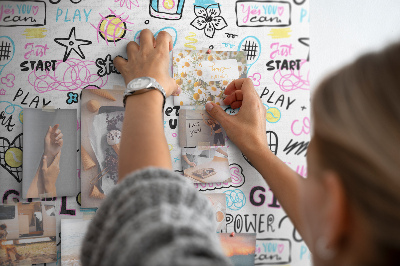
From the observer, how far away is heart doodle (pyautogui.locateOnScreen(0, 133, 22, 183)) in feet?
2.45

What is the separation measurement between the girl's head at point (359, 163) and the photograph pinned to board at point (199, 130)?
449mm

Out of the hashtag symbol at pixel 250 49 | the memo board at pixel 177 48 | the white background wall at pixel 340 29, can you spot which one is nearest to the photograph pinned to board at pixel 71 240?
the memo board at pixel 177 48

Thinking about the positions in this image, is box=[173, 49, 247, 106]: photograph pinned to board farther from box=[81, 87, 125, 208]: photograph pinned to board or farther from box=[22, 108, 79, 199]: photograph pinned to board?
box=[22, 108, 79, 199]: photograph pinned to board

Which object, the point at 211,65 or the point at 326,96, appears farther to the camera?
the point at 211,65

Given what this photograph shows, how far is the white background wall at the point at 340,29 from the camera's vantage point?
88cm

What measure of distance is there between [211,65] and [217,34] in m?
0.08

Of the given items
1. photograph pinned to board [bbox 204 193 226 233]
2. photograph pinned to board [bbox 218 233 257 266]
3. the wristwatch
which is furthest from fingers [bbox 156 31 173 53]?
photograph pinned to board [bbox 218 233 257 266]

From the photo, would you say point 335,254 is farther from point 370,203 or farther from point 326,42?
point 326,42

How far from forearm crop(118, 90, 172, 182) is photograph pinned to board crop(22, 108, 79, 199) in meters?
0.23

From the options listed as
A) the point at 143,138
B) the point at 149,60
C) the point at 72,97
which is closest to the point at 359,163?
the point at 143,138

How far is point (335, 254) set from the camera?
35 centimetres

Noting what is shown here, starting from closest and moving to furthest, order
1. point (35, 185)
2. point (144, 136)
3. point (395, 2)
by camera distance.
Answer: point (144, 136), point (35, 185), point (395, 2)

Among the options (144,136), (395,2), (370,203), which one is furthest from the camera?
(395,2)

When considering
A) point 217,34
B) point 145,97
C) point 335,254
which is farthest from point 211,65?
point 335,254
